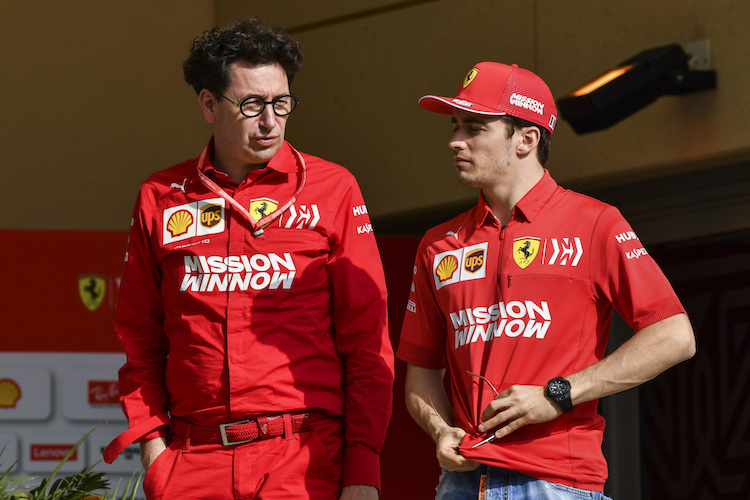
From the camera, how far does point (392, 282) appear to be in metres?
5.52

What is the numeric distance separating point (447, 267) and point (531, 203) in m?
0.26

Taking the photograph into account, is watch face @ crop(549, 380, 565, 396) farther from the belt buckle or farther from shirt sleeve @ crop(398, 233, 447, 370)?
the belt buckle

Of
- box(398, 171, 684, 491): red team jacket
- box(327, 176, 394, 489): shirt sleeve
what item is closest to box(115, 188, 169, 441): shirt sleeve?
box(327, 176, 394, 489): shirt sleeve

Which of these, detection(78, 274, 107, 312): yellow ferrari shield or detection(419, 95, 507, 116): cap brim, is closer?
detection(419, 95, 507, 116): cap brim

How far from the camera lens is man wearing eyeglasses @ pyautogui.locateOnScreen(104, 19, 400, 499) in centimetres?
292

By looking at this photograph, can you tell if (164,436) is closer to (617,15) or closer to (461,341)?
(461,341)

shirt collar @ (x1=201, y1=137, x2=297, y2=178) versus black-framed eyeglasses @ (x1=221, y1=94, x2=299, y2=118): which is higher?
black-framed eyeglasses @ (x1=221, y1=94, x2=299, y2=118)

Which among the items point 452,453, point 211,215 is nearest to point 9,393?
point 211,215

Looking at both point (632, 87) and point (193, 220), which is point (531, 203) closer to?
point (193, 220)

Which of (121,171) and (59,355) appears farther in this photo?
(121,171)

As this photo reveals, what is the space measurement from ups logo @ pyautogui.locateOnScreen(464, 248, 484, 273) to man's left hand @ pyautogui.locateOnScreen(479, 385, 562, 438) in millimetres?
330

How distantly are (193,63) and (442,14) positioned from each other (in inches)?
113

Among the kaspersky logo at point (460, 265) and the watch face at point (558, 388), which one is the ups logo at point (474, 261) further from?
the watch face at point (558, 388)

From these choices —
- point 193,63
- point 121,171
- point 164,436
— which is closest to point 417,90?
point 121,171
